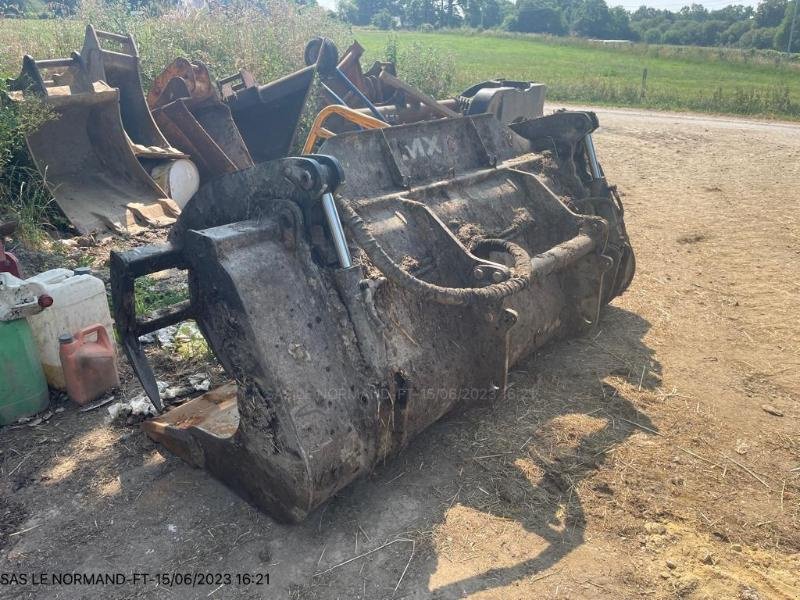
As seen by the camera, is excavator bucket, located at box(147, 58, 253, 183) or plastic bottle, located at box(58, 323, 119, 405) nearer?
plastic bottle, located at box(58, 323, 119, 405)

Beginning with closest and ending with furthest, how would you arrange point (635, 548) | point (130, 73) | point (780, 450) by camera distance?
point (635, 548), point (780, 450), point (130, 73)

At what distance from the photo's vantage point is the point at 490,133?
179 inches

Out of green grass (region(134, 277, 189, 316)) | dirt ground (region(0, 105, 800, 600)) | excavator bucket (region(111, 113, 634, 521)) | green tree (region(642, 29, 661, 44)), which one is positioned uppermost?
excavator bucket (region(111, 113, 634, 521))

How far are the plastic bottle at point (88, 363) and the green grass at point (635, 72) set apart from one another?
12.4 metres

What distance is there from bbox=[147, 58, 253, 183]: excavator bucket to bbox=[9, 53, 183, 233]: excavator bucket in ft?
1.11

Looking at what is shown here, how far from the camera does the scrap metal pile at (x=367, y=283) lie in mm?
2639

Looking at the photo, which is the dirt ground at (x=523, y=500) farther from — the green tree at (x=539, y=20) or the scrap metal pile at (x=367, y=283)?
the green tree at (x=539, y=20)

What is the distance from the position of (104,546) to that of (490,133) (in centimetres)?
335

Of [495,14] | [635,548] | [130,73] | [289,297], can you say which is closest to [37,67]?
[130,73]

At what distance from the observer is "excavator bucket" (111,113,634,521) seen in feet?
8.61

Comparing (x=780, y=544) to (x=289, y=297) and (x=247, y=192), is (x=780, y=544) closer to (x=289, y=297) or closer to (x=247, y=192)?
(x=289, y=297)

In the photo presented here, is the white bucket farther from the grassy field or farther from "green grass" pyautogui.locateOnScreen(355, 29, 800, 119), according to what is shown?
"green grass" pyautogui.locateOnScreen(355, 29, 800, 119)

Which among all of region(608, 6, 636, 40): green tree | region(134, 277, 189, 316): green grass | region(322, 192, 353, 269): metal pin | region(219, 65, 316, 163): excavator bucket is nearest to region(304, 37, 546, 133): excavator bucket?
region(219, 65, 316, 163): excavator bucket

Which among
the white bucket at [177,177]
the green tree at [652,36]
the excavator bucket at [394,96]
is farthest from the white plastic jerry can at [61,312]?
the green tree at [652,36]
